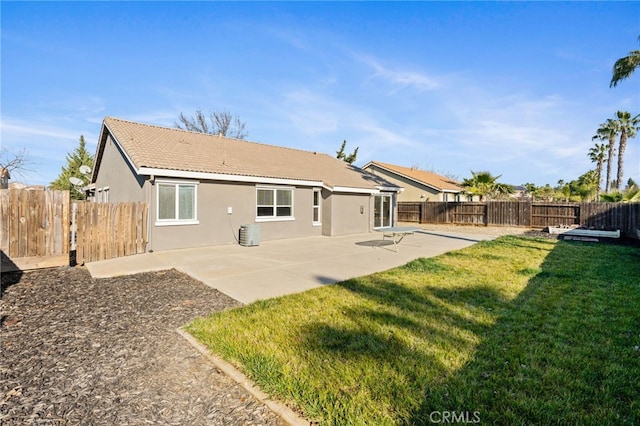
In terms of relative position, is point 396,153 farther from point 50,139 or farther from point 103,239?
point 103,239

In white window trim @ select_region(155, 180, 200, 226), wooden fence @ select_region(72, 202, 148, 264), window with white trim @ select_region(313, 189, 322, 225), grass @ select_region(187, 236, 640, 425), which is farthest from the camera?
window with white trim @ select_region(313, 189, 322, 225)

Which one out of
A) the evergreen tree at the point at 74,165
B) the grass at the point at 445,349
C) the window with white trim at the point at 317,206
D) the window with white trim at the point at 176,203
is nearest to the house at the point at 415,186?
the window with white trim at the point at 317,206

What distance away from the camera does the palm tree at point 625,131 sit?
33.2m

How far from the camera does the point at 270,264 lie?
923 cm

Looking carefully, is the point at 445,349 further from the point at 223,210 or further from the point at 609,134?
the point at 609,134

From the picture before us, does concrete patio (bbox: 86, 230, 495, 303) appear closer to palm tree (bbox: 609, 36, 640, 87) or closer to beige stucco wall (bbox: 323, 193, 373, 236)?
beige stucco wall (bbox: 323, 193, 373, 236)

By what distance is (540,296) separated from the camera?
5984 mm

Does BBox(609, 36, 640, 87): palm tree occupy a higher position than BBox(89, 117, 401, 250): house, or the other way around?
BBox(609, 36, 640, 87): palm tree

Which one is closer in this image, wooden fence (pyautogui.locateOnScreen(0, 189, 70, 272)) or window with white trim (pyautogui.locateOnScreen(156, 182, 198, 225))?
wooden fence (pyautogui.locateOnScreen(0, 189, 70, 272))

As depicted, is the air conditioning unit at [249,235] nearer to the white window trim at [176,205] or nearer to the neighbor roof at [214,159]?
the white window trim at [176,205]

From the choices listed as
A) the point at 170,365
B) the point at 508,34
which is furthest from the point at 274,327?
the point at 508,34

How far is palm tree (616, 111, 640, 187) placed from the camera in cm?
3322

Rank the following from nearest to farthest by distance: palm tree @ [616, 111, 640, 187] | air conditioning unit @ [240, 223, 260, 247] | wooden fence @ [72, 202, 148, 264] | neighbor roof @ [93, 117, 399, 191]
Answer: wooden fence @ [72, 202, 148, 264] < neighbor roof @ [93, 117, 399, 191] < air conditioning unit @ [240, 223, 260, 247] < palm tree @ [616, 111, 640, 187]

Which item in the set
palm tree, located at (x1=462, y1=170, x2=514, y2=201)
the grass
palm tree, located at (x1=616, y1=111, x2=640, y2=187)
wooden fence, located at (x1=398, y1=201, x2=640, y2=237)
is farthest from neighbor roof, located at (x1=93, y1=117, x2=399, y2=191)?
palm tree, located at (x1=616, y1=111, x2=640, y2=187)
